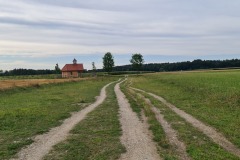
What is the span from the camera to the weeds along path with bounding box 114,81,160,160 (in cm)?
1115

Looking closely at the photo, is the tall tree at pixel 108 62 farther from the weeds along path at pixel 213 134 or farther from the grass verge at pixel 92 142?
the grass verge at pixel 92 142

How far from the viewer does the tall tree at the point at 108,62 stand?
6216 inches

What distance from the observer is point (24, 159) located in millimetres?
10969

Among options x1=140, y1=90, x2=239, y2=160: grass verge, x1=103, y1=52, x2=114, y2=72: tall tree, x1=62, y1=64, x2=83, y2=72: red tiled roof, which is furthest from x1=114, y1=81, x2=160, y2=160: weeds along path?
x1=103, y1=52, x2=114, y2=72: tall tree

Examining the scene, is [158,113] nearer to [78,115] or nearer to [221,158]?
[78,115]

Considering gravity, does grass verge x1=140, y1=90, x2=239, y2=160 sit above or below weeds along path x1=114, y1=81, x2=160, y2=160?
below

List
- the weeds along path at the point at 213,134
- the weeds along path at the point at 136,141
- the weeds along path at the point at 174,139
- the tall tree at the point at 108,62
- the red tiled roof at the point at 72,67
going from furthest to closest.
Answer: the tall tree at the point at 108,62
the red tiled roof at the point at 72,67
the weeds along path at the point at 213,134
the weeds along path at the point at 174,139
the weeds along path at the point at 136,141

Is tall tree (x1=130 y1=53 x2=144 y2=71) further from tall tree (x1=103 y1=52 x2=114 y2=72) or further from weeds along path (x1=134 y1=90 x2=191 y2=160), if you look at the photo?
weeds along path (x1=134 y1=90 x2=191 y2=160)

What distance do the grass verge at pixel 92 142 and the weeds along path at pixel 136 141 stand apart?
0.27 m

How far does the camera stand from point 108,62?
520 feet

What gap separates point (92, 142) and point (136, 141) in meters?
1.63

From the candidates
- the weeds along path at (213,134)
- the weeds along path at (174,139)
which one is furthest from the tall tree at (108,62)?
the weeds along path at (174,139)

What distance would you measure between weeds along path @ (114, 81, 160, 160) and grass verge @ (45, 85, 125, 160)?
10.6 inches

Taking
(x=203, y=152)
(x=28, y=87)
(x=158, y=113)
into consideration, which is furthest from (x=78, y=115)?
(x=28, y=87)
